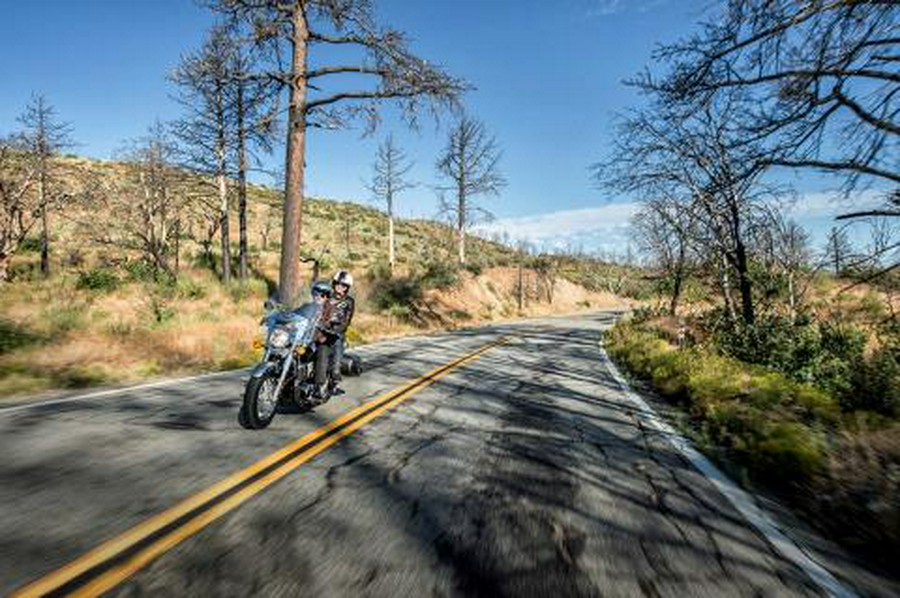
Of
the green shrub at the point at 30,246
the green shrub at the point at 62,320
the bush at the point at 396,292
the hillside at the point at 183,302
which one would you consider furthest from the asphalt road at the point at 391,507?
the green shrub at the point at 30,246

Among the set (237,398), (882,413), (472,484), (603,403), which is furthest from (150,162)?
(882,413)

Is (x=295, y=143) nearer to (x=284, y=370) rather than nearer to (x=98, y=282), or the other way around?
(x=98, y=282)

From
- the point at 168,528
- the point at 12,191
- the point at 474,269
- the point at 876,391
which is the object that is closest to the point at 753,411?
the point at 876,391

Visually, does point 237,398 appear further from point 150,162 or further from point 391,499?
point 150,162

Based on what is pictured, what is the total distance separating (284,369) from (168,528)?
9.32 feet

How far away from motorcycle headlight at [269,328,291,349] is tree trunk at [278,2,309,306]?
8900mm

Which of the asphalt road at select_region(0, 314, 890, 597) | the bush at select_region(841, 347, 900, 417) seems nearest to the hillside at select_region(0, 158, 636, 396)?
the asphalt road at select_region(0, 314, 890, 597)

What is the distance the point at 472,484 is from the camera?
4.40 metres

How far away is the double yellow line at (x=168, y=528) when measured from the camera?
2.59m

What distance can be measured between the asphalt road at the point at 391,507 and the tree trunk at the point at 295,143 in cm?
796

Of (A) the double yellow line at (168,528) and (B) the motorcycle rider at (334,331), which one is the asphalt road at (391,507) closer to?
(A) the double yellow line at (168,528)

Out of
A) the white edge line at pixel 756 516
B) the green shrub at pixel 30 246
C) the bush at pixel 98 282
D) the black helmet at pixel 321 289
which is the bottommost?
the white edge line at pixel 756 516

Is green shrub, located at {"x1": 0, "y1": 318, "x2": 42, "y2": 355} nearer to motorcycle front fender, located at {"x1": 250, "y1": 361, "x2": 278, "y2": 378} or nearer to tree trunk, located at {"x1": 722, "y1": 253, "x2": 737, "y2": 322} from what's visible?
motorcycle front fender, located at {"x1": 250, "y1": 361, "x2": 278, "y2": 378}

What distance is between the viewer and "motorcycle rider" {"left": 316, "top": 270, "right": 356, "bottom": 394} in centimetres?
682
